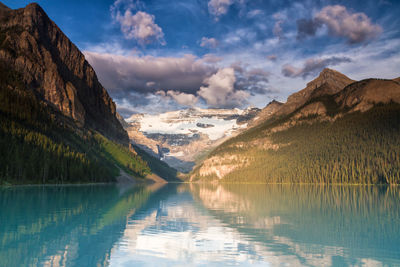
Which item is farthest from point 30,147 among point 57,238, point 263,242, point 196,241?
point 263,242

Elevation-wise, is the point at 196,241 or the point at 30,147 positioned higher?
the point at 30,147

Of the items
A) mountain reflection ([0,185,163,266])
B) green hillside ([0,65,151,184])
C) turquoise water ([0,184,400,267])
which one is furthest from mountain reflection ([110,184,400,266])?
green hillside ([0,65,151,184])

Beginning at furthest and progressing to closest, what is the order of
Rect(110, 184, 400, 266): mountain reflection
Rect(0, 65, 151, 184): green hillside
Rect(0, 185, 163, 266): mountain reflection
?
Rect(0, 65, 151, 184): green hillside → Rect(110, 184, 400, 266): mountain reflection → Rect(0, 185, 163, 266): mountain reflection

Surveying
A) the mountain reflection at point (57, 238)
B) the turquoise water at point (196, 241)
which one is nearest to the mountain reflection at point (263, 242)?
the turquoise water at point (196, 241)

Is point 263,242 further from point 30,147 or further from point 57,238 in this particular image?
point 30,147

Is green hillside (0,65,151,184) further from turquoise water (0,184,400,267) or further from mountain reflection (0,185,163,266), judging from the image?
turquoise water (0,184,400,267)

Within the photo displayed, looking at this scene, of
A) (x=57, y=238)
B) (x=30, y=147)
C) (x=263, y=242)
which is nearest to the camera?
(x=57, y=238)

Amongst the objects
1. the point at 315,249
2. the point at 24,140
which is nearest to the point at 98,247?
the point at 315,249

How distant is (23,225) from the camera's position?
103 feet

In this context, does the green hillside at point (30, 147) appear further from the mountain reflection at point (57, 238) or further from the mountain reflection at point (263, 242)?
the mountain reflection at point (263, 242)

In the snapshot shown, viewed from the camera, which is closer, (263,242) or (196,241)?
(263,242)

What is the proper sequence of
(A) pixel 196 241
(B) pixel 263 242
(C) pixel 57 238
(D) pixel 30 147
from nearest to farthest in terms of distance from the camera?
(C) pixel 57 238
(B) pixel 263 242
(A) pixel 196 241
(D) pixel 30 147

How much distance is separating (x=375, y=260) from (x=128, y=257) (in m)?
16.1

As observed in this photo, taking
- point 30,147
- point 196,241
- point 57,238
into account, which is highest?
point 30,147
